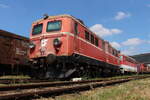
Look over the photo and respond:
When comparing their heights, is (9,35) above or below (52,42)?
above

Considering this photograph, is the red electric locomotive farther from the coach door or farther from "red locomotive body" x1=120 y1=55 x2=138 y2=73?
"red locomotive body" x1=120 y1=55 x2=138 y2=73

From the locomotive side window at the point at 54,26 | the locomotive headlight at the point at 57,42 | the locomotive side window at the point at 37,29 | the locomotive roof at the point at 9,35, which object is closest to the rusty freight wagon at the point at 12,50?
the locomotive roof at the point at 9,35

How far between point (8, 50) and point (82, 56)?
4.53m

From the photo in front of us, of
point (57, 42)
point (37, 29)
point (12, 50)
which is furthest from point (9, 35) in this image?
point (57, 42)

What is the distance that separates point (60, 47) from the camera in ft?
29.7

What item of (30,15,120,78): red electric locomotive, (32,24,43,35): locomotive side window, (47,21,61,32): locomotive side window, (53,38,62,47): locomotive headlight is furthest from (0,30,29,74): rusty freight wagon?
(53,38,62,47): locomotive headlight

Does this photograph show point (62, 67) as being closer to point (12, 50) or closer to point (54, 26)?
point (54, 26)

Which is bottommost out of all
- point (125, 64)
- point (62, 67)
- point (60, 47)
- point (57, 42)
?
point (62, 67)

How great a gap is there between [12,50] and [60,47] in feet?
12.9

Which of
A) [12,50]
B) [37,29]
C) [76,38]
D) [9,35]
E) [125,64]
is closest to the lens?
[76,38]

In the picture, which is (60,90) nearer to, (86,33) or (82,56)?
(82,56)

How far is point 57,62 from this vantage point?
8.96m

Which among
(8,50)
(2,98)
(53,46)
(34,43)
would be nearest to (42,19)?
(34,43)

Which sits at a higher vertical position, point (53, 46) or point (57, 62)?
point (53, 46)
